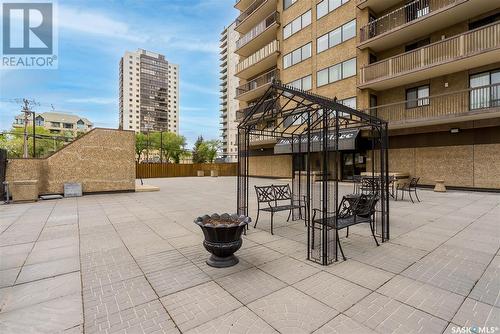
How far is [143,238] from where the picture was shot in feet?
18.0

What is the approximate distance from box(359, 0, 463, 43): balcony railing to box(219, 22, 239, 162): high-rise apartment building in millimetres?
76791

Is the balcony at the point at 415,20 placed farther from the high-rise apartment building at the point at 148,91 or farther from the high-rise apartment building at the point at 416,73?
the high-rise apartment building at the point at 148,91

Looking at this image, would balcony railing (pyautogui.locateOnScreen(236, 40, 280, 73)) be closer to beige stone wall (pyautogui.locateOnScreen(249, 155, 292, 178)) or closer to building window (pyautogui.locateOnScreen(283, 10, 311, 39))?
building window (pyautogui.locateOnScreen(283, 10, 311, 39))

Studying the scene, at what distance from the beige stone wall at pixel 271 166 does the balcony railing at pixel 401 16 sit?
39.5 feet

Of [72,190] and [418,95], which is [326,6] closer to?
[418,95]

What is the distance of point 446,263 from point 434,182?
13.6 m

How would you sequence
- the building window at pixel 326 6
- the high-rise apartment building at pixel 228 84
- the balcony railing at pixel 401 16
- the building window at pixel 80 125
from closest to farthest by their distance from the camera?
the balcony railing at pixel 401 16 < the building window at pixel 326 6 < the building window at pixel 80 125 < the high-rise apartment building at pixel 228 84

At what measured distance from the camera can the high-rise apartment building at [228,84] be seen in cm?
9481

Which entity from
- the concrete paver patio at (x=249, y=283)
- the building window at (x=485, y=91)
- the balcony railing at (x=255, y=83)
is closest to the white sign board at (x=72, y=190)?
the concrete paver patio at (x=249, y=283)

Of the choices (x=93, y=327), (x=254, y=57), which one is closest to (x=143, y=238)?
(x=93, y=327)

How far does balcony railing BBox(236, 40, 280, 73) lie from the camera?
81.1 feet

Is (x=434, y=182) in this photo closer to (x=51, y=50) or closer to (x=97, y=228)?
(x=97, y=228)

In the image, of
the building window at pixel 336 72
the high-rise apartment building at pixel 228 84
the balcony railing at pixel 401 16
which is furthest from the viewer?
the high-rise apartment building at pixel 228 84

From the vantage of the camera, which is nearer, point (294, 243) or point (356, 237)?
point (294, 243)
